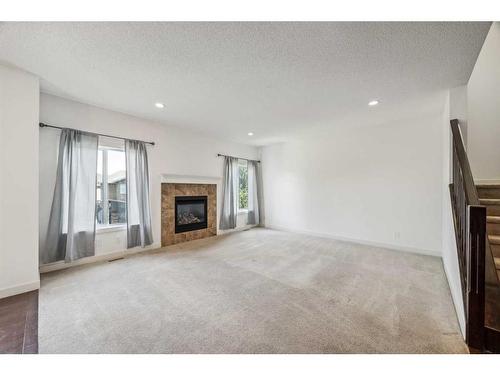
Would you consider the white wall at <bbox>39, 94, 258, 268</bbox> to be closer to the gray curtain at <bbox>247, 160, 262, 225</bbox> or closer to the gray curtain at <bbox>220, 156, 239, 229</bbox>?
the gray curtain at <bbox>220, 156, 239, 229</bbox>

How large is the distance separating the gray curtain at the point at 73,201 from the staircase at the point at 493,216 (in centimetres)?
479

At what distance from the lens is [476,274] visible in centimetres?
126

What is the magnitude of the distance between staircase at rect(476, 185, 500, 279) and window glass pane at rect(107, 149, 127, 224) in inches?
188

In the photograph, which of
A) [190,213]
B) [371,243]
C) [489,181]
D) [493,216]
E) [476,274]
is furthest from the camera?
[190,213]

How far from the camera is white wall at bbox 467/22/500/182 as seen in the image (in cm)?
288

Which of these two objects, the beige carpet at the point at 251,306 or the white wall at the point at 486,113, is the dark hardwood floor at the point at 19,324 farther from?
the white wall at the point at 486,113

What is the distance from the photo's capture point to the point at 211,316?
1.80 meters

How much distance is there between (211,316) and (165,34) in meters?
2.47

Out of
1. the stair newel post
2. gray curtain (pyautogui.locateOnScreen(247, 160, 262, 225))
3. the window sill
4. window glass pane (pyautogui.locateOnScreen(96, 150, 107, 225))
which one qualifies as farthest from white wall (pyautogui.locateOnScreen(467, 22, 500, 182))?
window glass pane (pyautogui.locateOnScreen(96, 150, 107, 225))

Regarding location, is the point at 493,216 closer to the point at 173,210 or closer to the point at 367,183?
the point at 367,183

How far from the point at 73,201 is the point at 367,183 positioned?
17.3 ft

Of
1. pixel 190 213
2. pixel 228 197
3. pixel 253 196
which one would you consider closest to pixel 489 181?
pixel 253 196

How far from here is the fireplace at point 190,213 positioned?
4.37 meters
